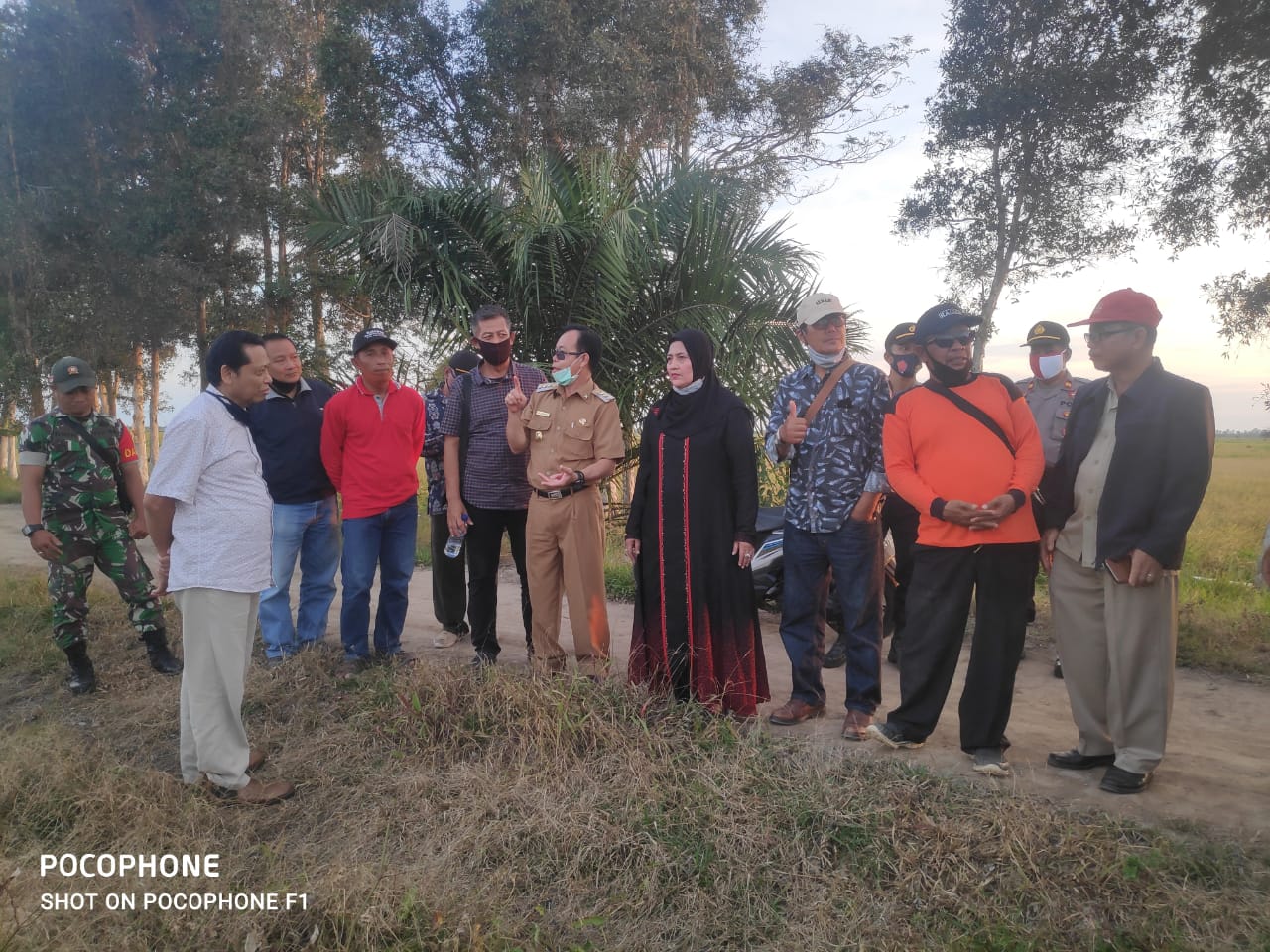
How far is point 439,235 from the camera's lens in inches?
293

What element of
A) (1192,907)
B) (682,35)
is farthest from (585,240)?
(682,35)

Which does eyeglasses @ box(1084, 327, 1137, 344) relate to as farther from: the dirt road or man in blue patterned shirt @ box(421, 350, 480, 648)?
man in blue patterned shirt @ box(421, 350, 480, 648)

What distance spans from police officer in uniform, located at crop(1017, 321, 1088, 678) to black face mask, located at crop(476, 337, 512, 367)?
9.01 ft

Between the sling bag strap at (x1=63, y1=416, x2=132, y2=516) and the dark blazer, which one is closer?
the dark blazer

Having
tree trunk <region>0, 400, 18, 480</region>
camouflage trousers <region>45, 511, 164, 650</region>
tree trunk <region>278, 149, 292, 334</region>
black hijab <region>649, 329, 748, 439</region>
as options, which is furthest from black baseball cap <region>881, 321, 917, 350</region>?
tree trunk <region>0, 400, 18, 480</region>

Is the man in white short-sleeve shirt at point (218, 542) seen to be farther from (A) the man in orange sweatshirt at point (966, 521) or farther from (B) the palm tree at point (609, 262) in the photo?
(B) the palm tree at point (609, 262)

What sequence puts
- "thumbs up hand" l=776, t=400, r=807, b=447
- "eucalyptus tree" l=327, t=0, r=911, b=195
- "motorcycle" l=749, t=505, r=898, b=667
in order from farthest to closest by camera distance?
"eucalyptus tree" l=327, t=0, r=911, b=195, "motorcycle" l=749, t=505, r=898, b=667, "thumbs up hand" l=776, t=400, r=807, b=447

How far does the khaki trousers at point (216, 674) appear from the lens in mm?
3309

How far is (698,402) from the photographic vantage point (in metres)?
3.99

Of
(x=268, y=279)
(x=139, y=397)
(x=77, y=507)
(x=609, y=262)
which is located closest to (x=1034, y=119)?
(x=609, y=262)

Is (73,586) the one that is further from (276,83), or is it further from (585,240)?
(276,83)

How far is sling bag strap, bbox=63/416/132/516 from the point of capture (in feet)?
16.2

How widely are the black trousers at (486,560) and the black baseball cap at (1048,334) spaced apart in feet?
9.50

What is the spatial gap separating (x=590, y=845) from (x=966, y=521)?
1837 mm
